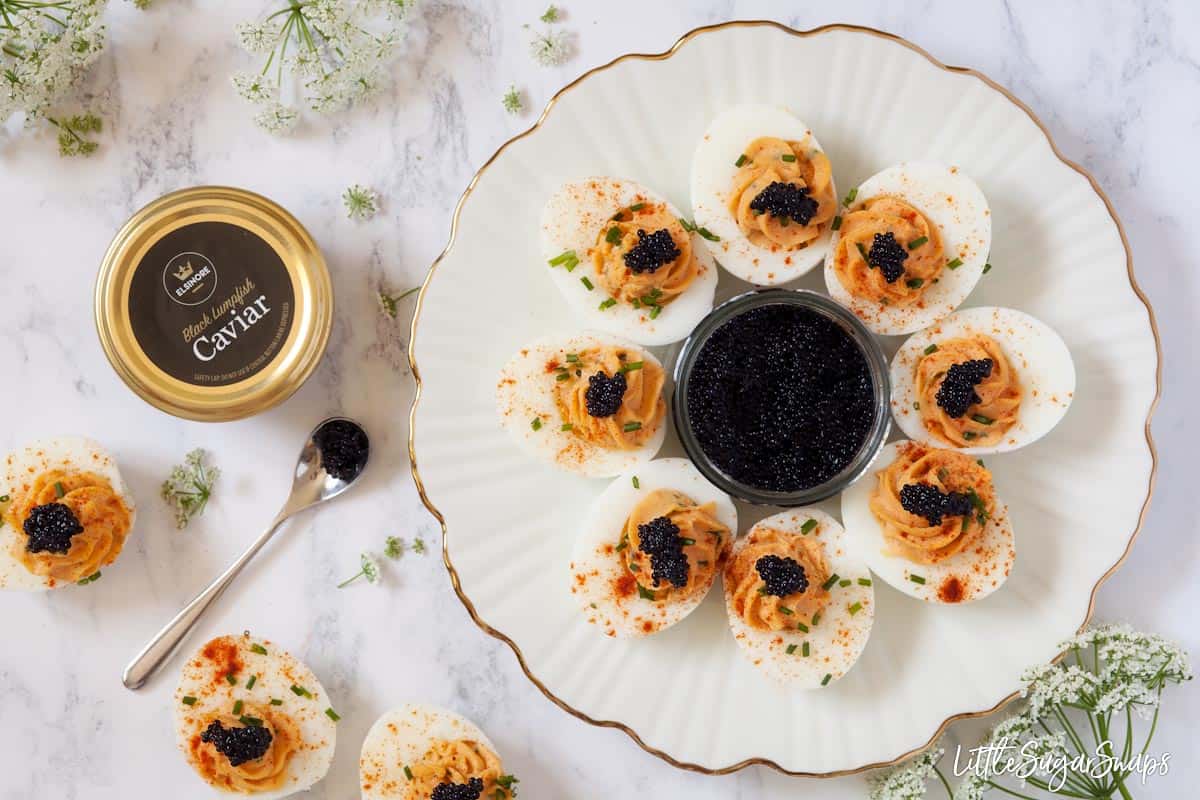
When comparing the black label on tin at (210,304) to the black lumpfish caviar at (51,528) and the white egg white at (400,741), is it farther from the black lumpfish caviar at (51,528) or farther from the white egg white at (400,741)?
the white egg white at (400,741)

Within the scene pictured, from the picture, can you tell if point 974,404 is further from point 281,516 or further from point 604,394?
point 281,516

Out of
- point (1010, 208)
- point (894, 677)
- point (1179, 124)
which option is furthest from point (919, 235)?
point (894, 677)

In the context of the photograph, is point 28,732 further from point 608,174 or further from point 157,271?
point 608,174

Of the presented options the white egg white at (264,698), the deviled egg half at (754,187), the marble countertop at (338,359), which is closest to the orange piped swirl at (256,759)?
the white egg white at (264,698)

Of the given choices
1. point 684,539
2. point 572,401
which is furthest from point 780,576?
point 572,401

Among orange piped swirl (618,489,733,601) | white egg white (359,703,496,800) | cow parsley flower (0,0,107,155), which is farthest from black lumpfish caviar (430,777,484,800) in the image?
cow parsley flower (0,0,107,155)

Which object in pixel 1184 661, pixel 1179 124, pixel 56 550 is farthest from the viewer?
pixel 1179 124
